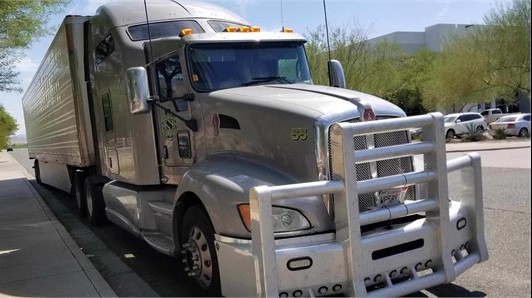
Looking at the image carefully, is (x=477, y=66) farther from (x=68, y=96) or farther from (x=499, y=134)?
(x=68, y=96)

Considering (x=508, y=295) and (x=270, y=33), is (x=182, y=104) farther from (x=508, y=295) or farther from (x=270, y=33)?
(x=508, y=295)

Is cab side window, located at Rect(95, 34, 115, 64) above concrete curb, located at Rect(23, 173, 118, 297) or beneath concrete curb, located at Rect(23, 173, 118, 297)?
above

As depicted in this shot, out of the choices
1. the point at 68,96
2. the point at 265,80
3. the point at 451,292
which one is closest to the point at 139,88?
the point at 265,80

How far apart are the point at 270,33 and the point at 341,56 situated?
21981mm

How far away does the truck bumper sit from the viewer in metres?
3.47

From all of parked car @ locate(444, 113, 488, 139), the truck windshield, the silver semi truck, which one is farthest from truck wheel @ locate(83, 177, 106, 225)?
parked car @ locate(444, 113, 488, 139)

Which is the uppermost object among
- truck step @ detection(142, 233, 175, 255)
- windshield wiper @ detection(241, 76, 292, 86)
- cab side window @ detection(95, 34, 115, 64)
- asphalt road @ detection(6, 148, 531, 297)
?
cab side window @ detection(95, 34, 115, 64)

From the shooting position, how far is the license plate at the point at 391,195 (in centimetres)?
403

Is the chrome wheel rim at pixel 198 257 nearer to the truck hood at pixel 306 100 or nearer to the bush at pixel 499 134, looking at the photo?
the truck hood at pixel 306 100

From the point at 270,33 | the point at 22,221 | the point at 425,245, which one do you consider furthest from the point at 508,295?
the point at 22,221

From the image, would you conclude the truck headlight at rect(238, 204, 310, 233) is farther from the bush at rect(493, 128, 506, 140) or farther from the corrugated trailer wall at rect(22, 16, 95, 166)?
the bush at rect(493, 128, 506, 140)

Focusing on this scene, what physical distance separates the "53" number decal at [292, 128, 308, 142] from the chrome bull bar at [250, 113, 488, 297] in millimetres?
363

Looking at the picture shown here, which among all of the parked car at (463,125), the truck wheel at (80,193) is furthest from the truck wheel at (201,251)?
the parked car at (463,125)

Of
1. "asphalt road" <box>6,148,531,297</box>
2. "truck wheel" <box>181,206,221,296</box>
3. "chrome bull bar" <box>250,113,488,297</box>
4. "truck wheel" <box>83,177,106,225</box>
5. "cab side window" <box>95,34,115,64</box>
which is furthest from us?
"truck wheel" <box>83,177,106,225</box>
